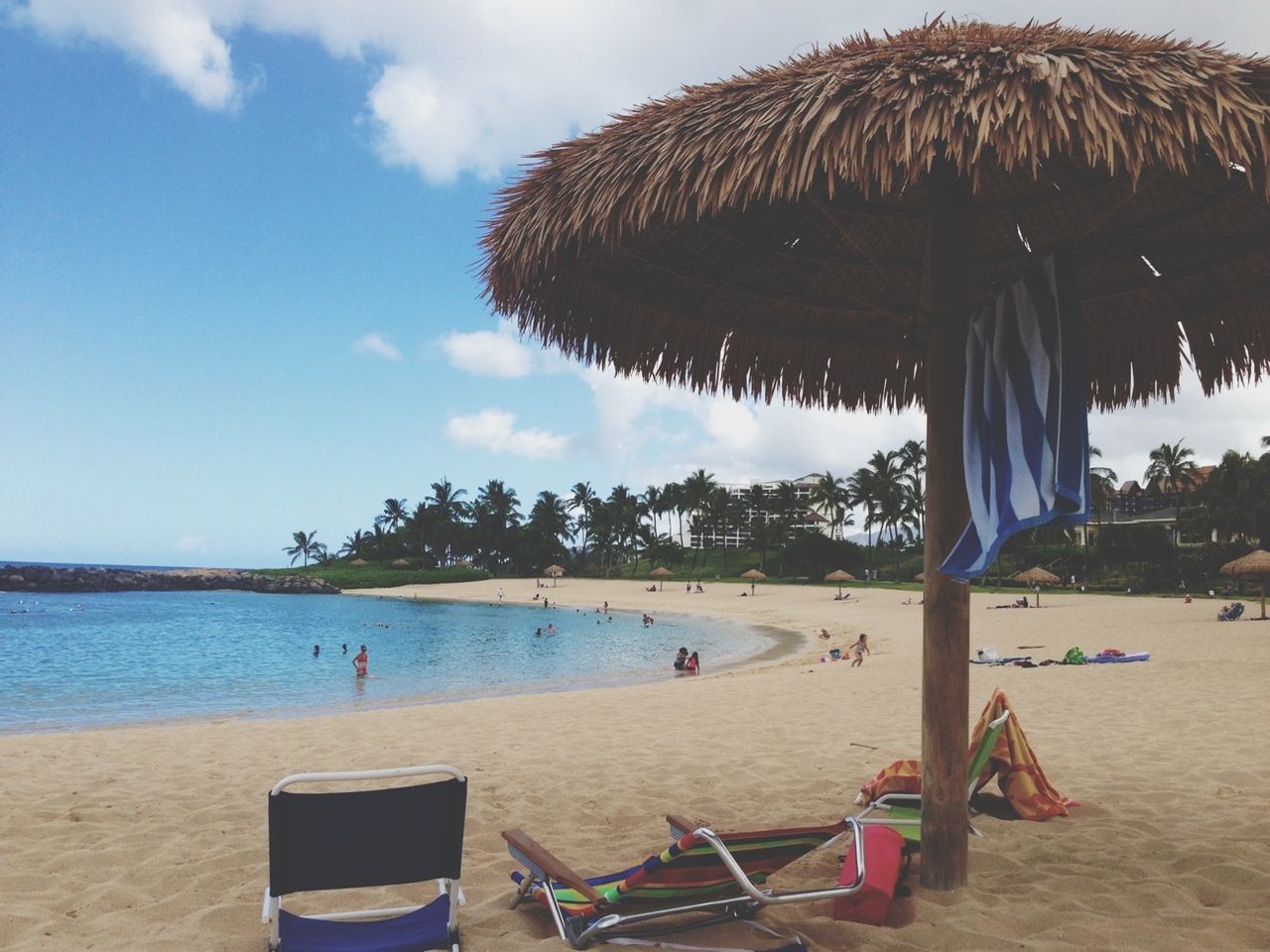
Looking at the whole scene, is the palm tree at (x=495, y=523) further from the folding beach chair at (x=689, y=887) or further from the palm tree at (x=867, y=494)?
the folding beach chair at (x=689, y=887)

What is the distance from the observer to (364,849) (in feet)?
9.13

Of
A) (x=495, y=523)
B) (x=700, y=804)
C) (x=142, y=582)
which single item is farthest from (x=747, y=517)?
(x=700, y=804)

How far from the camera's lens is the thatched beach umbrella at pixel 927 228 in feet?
8.53

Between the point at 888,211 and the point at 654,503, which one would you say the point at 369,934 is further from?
the point at 654,503

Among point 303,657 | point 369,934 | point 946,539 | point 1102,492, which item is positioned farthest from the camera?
point 1102,492

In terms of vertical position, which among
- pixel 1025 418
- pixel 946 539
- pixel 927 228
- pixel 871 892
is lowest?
pixel 871 892

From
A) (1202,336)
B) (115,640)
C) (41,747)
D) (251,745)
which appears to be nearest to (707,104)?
(1202,336)

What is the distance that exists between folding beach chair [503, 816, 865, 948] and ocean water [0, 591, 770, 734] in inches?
557

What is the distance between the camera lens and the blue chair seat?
2816 millimetres

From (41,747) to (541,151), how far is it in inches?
315

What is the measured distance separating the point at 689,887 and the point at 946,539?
1.61m

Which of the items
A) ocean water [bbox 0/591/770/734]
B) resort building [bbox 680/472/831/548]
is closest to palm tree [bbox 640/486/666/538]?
resort building [bbox 680/472/831/548]

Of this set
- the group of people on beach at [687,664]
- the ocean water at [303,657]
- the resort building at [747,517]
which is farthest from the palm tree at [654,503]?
the group of people on beach at [687,664]

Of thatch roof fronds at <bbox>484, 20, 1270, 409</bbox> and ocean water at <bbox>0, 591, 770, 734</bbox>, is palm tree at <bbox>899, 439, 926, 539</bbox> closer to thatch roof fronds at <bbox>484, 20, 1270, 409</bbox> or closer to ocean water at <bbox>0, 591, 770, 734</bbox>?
ocean water at <bbox>0, 591, 770, 734</bbox>
